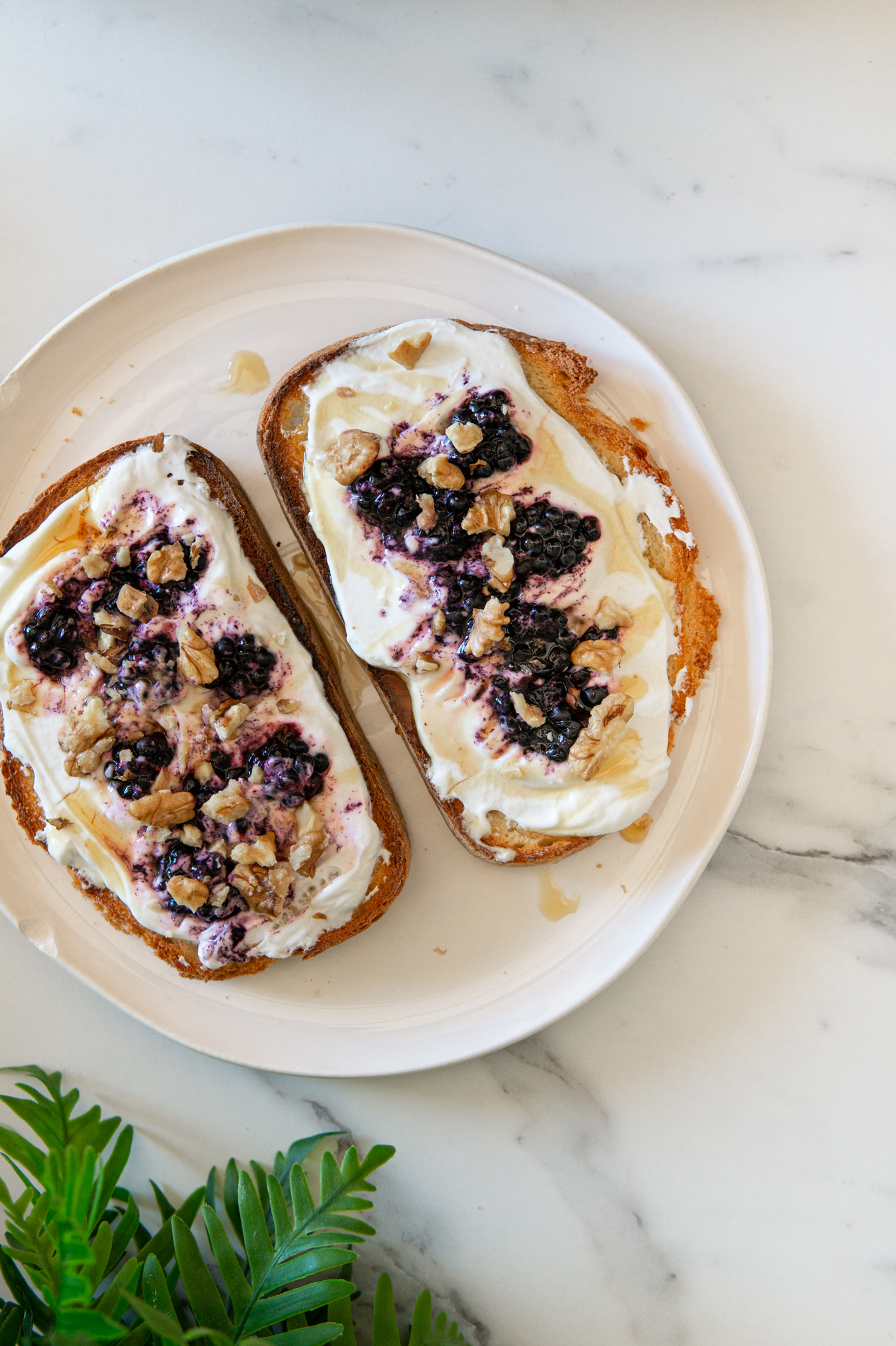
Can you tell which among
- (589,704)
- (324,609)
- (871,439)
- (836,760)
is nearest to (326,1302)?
(589,704)

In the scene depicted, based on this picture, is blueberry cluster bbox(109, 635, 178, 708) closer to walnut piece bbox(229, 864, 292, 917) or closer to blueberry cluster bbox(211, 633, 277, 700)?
blueberry cluster bbox(211, 633, 277, 700)

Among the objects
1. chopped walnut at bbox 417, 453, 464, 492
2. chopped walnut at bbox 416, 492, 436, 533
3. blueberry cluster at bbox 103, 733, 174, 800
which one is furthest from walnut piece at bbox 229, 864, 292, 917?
chopped walnut at bbox 417, 453, 464, 492

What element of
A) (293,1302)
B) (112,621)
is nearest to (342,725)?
(112,621)

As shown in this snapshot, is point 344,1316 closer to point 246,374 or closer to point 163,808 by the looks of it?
point 163,808

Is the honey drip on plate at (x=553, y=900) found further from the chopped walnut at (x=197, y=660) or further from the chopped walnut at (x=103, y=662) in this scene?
the chopped walnut at (x=103, y=662)

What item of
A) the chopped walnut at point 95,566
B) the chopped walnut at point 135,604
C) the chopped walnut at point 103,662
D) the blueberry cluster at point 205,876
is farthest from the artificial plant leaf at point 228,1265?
the chopped walnut at point 95,566
